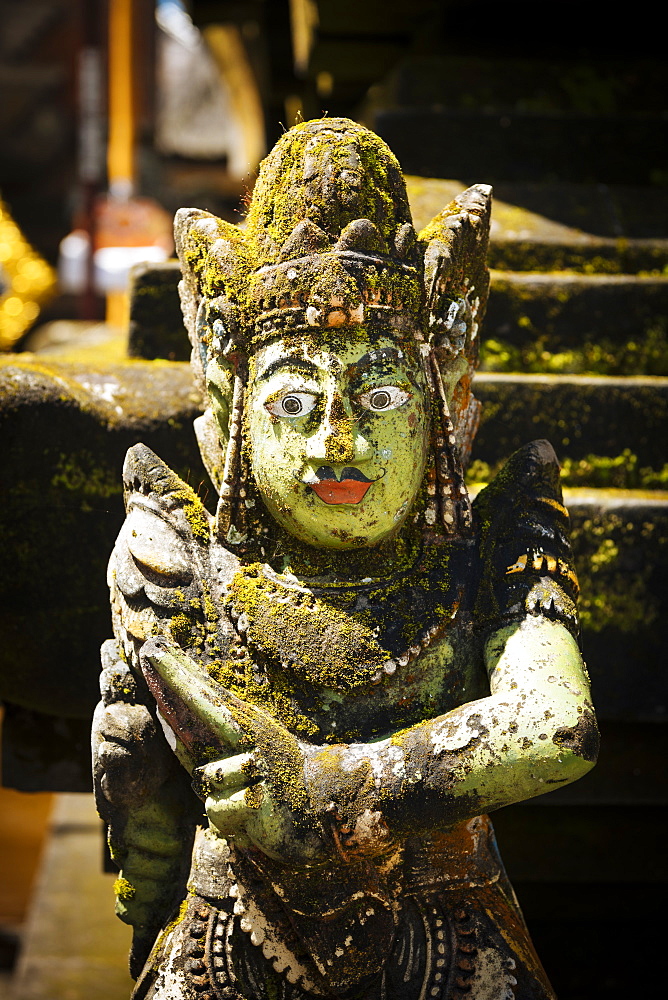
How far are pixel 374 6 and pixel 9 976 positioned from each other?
5.57 metres

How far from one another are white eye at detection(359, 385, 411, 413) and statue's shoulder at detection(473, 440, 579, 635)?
0.35 m

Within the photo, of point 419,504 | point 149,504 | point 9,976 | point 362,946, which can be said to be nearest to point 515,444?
point 419,504

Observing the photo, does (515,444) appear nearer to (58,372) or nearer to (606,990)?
(58,372)

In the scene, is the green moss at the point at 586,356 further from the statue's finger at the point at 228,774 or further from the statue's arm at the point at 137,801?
the statue's finger at the point at 228,774

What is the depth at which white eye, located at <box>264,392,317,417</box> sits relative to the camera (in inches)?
81.7

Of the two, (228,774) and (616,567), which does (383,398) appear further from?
(616,567)

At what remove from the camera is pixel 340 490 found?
2049 millimetres

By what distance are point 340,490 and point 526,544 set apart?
16.5 inches

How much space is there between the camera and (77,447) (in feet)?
10.1

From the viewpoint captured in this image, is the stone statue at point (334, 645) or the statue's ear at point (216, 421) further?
the statue's ear at point (216, 421)

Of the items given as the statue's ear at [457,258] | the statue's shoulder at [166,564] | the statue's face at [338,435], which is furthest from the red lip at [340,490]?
the statue's ear at [457,258]

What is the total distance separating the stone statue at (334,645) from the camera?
1.92m

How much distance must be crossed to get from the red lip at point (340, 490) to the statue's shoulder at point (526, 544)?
34cm

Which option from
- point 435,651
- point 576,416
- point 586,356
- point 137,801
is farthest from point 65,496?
point 586,356
